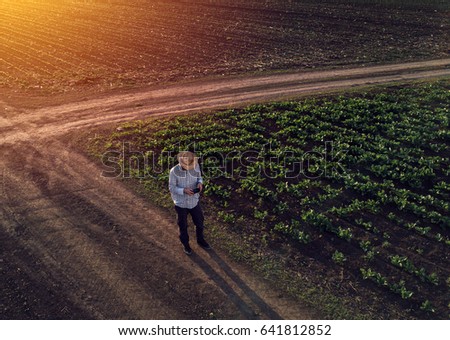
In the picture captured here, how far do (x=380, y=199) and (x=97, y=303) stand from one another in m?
8.48

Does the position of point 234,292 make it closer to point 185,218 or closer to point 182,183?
point 185,218

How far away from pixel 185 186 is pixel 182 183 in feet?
0.37

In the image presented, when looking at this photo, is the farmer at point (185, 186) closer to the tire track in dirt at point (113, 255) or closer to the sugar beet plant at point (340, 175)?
the tire track in dirt at point (113, 255)

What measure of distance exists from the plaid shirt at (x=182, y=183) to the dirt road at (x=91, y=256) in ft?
5.35

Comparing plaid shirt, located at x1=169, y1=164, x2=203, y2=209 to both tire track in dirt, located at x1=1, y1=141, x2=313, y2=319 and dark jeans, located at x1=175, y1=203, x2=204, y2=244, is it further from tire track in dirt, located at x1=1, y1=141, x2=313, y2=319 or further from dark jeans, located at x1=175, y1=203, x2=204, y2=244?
tire track in dirt, located at x1=1, y1=141, x2=313, y2=319

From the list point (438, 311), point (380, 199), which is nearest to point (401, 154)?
point (380, 199)

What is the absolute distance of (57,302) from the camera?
908 cm

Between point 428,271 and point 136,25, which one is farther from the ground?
point 136,25

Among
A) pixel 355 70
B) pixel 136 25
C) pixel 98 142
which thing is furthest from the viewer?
pixel 136 25

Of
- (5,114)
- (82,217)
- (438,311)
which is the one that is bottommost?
(438,311)

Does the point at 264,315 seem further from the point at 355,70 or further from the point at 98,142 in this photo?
the point at 355,70

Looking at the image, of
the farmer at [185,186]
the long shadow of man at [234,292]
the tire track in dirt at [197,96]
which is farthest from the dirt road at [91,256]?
the farmer at [185,186]

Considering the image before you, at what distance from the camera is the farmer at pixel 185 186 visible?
8945 mm

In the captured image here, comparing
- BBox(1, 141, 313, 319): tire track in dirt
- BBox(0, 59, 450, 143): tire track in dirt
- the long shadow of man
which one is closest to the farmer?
the long shadow of man
